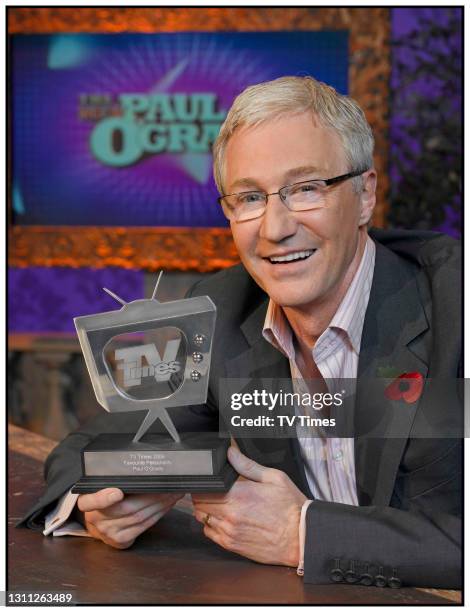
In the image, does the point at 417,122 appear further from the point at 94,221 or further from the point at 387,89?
the point at 94,221

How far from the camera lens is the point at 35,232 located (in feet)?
12.4

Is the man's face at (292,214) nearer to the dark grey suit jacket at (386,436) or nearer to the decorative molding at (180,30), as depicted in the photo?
the dark grey suit jacket at (386,436)

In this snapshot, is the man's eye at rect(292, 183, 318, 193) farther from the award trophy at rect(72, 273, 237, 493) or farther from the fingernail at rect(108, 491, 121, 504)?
the fingernail at rect(108, 491, 121, 504)

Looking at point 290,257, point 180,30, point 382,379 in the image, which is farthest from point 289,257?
point 180,30

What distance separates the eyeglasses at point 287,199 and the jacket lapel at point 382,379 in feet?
0.61

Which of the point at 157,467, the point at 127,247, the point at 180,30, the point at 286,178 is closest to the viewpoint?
the point at 157,467

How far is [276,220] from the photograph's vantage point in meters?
1.16

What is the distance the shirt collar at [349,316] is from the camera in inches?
50.0

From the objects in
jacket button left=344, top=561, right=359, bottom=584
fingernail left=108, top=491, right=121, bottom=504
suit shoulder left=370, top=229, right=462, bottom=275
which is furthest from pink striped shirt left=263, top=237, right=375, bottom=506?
fingernail left=108, top=491, right=121, bottom=504

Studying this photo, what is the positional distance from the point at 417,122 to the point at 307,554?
2733mm

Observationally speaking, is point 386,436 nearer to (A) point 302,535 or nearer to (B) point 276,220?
(A) point 302,535

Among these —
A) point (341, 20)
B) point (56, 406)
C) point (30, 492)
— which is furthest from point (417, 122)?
point (30, 492)

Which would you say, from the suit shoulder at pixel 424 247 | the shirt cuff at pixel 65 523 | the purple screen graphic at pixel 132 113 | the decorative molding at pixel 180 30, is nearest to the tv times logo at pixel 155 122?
the purple screen graphic at pixel 132 113

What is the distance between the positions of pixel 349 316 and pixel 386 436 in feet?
0.65
